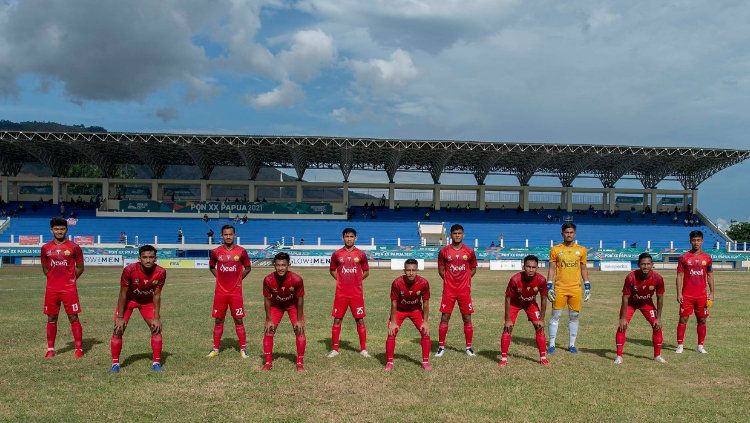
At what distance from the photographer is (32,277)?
93.1 ft

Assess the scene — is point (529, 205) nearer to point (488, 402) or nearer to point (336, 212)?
point (336, 212)

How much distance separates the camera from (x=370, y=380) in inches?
322

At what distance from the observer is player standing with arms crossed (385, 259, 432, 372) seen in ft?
29.2

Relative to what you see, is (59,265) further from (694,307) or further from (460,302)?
(694,307)

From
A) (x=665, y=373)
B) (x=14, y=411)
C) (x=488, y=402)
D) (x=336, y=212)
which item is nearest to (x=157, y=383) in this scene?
(x=14, y=411)

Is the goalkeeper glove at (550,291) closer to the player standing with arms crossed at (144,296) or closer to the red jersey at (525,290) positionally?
the red jersey at (525,290)

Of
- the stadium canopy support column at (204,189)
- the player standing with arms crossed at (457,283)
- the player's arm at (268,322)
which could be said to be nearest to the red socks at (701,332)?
the player standing with arms crossed at (457,283)

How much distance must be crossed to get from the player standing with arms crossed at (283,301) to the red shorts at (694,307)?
312 inches

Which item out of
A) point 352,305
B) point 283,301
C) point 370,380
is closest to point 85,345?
point 283,301

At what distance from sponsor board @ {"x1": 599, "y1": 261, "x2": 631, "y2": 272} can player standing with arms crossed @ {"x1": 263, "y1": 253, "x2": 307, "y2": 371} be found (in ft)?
113

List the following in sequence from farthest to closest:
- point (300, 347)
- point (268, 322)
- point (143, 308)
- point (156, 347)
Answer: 1. point (143, 308)
2. point (268, 322)
3. point (300, 347)
4. point (156, 347)

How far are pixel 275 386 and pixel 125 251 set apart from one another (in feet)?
112

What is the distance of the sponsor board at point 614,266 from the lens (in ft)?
126

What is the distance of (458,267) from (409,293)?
4.80ft
